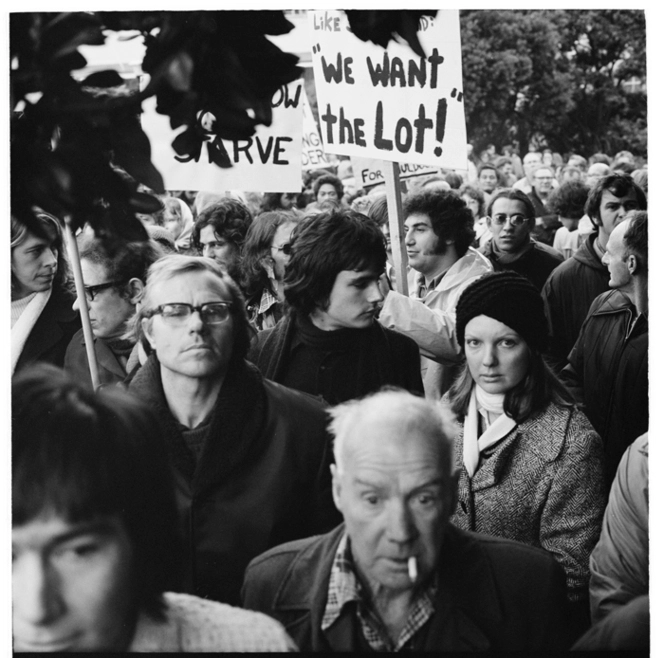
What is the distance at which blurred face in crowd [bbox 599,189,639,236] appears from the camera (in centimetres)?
421

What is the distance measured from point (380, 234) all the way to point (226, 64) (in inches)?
34.2

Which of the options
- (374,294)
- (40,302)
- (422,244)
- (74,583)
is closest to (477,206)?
(422,244)

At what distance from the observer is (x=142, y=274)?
4090 mm

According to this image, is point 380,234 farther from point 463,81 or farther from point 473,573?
point 473,573

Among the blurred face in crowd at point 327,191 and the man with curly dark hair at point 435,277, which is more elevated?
the blurred face in crowd at point 327,191

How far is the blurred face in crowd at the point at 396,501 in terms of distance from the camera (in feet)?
12.3

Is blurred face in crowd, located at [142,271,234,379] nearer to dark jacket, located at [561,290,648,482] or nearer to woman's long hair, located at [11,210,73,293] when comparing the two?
woman's long hair, located at [11,210,73,293]

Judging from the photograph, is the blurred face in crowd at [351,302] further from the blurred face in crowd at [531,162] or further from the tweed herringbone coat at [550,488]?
the blurred face in crowd at [531,162]

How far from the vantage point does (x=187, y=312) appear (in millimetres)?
3959

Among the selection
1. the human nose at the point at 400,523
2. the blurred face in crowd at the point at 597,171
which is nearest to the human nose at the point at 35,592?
the human nose at the point at 400,523

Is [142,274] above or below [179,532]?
above

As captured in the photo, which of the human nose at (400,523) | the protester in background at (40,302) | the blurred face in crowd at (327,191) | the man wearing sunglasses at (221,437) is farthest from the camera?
the blurred face in crowd at (327,191)

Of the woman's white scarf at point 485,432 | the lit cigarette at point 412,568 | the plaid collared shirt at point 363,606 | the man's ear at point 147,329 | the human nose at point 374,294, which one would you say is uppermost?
the human nose at point 374,294

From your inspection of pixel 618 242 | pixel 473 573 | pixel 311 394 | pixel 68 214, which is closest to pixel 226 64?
pixel 68 214
